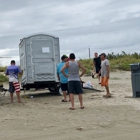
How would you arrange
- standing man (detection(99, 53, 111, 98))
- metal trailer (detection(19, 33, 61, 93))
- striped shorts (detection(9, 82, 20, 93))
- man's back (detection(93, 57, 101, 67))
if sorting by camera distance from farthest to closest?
man's back (detection(93, 57, 101, 67)) → metal trailer (detection(19, 33, 61, 93)) → striped shorts (detection(9, 82, 20, 93)) → standing man (detection(99, 53, 111, 98))

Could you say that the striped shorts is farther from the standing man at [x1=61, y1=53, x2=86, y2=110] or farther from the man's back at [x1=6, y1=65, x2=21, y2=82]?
the standing man at [x1=61, y1=53, x2=86, y2=110]

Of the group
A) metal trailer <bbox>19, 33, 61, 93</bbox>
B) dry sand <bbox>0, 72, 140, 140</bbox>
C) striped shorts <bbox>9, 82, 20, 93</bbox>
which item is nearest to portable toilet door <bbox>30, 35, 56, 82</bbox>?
metal trailer <bbox>19, 33, 61, 93</bbox>

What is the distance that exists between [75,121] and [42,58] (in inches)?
286

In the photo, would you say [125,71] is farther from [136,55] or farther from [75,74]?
[75,74]

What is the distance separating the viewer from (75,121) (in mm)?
9859

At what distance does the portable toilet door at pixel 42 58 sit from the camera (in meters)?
16.7

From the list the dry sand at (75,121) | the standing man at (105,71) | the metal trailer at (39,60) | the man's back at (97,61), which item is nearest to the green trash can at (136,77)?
the dry sand at (75,121)

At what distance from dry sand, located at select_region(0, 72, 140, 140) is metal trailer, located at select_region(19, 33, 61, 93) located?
9.30ft

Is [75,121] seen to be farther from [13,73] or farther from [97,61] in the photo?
[97,61]

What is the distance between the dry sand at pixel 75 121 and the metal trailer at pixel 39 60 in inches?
112

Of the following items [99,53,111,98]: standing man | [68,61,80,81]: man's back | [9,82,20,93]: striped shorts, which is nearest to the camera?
[68,61,80,81]: man's back

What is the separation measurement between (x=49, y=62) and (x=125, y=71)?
13218 mm

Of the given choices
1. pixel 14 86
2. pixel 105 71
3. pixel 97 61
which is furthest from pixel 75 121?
pixel 97 61

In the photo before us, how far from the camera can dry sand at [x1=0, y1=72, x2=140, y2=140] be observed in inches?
322
